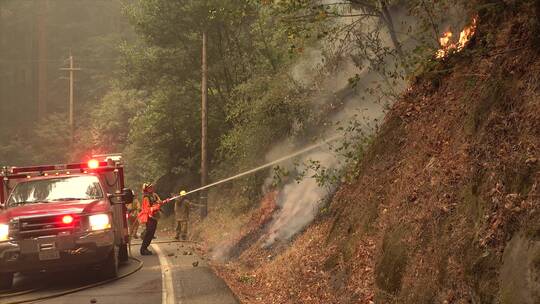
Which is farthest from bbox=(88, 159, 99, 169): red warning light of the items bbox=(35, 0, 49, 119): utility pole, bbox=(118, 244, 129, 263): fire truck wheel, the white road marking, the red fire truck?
bbox=(35, 0, 49, 119): utility pole

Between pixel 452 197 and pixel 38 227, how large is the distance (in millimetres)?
7123

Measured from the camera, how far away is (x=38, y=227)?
959cm

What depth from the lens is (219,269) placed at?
13.4 m

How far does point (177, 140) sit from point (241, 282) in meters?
18.8

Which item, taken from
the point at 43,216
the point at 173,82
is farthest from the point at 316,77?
the point at 173,82

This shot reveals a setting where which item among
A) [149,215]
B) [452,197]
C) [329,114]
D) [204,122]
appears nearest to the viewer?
[452,197]

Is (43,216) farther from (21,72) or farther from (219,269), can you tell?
(21,72)

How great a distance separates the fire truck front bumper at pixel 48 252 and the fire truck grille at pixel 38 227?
0.35 feet

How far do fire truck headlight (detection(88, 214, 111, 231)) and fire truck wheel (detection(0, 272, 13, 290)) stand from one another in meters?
1.71

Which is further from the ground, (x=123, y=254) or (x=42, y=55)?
(x=42, y=55)

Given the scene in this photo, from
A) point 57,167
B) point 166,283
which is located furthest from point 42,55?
point 166,283

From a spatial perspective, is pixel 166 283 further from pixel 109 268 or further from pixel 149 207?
pixel 149 207

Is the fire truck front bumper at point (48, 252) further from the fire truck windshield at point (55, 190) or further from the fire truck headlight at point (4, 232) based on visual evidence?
the fire truck windshield at point (55, 190)

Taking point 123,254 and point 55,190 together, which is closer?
point 55,190
